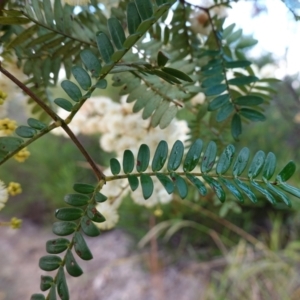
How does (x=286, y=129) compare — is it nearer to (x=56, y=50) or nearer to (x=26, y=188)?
(x=26, y=188)

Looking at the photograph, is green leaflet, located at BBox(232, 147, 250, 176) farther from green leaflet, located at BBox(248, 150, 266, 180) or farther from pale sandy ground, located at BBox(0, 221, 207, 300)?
pale sandy ground, located at BBox(0, 221, 207, 300)

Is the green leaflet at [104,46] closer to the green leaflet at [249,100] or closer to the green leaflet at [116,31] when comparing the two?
the green leaflet at [116,31]

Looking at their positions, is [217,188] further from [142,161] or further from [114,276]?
[114,276]

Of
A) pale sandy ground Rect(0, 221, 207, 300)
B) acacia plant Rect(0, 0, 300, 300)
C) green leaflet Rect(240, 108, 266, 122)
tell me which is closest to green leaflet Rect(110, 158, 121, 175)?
acacia plant Rect(0, 0, 300, 300)

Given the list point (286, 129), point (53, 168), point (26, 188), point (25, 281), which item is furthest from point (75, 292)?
point (286, 129)

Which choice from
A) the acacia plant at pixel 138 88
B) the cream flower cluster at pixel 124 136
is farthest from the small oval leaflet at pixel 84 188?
the cream flower cluster at pixel 124 136
